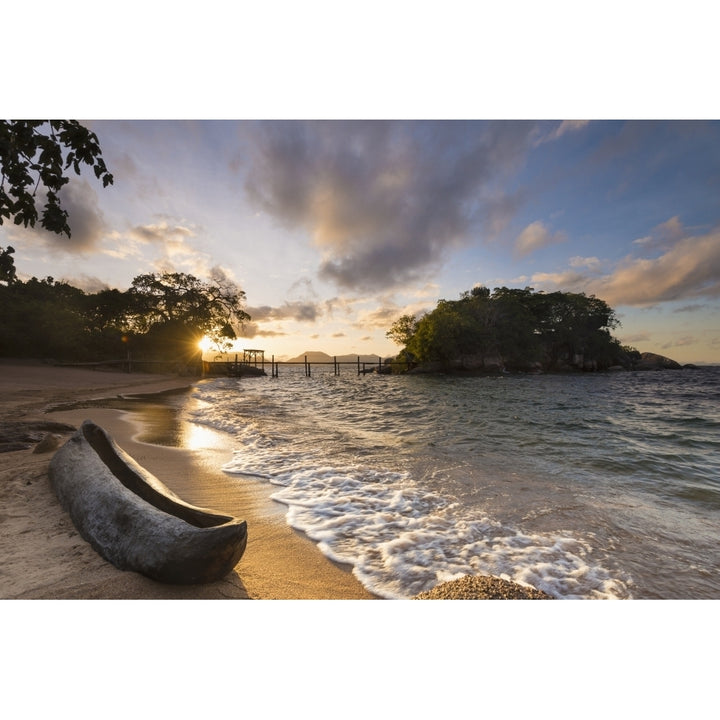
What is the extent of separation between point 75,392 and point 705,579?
17854 mm

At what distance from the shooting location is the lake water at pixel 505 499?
8.82ft

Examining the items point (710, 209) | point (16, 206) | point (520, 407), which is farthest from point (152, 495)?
point (520, 407)

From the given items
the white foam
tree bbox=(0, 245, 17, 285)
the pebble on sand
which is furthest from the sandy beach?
tree bbox=(0, 245, 17, 285)

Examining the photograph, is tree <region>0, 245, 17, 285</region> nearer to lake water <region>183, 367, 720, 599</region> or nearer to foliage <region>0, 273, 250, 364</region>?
lake water <region>183, 367, 720, 599</region>

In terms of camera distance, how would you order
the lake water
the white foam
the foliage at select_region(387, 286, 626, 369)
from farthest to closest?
1. the foliage at select_region(387, 286, 626, 369)
2. the lake water
3. the white foam

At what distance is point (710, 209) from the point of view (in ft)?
22.8

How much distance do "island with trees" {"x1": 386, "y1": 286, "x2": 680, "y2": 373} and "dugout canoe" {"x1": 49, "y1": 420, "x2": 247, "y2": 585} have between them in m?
39.2

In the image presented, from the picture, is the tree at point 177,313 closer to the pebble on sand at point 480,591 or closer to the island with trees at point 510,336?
the island with trees at point 510,336

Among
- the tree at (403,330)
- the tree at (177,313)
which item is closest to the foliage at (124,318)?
the tree at (177,313)

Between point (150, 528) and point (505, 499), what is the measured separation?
3.86 metres

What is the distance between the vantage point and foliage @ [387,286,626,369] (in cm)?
4056

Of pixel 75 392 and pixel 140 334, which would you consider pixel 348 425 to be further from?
pixel 140 334

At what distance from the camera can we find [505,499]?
163 inches

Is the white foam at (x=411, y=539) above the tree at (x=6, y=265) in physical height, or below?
below
